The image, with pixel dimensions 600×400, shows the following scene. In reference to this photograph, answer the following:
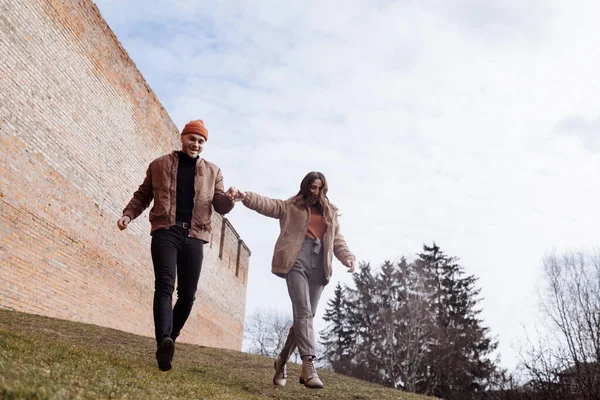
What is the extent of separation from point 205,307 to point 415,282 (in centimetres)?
1568

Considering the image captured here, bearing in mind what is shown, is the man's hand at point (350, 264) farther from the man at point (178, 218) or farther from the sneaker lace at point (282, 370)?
the man at point (178, 218)

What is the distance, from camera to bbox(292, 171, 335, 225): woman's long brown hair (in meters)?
5.04

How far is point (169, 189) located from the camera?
13.7ft

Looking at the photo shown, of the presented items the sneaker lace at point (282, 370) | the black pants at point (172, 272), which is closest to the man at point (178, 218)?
the black pants at point (172, 272)

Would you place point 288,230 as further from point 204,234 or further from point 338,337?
point 338,337

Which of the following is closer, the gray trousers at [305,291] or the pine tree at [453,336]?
the gray trousers at [305,291]

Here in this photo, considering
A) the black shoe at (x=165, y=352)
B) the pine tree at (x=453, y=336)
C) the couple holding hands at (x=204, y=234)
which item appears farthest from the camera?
the pine tree at (x=453, y=336)

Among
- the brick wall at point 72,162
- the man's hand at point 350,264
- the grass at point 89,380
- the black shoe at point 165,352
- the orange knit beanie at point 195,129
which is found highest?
the brick wall at point 72,162

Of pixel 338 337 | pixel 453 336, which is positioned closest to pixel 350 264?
pixel 453 336

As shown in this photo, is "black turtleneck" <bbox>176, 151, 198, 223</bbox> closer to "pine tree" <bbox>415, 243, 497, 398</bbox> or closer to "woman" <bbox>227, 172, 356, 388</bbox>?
"woman" <bbox>227, 172, 356, 388</bbox>

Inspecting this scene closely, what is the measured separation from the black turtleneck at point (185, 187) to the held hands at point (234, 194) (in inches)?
14.5

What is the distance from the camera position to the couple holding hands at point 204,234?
13.1 feet

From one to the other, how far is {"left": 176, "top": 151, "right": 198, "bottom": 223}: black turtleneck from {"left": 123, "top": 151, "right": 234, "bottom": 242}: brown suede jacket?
3 centimetres

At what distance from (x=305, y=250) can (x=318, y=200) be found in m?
0.52
